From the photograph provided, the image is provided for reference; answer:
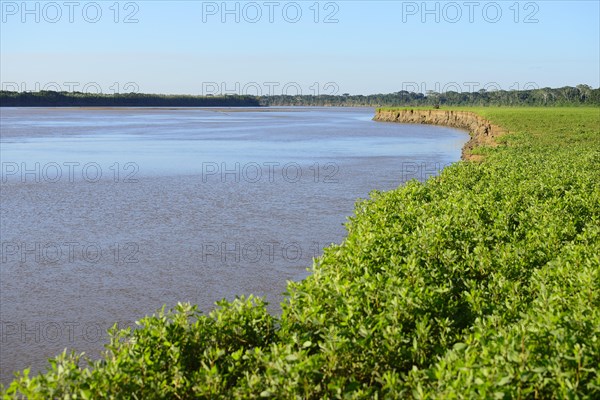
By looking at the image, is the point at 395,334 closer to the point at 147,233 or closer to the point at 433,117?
the point at 147,233

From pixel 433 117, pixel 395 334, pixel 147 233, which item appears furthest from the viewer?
pixel 433 117

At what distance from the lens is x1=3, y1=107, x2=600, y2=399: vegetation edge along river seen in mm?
5379

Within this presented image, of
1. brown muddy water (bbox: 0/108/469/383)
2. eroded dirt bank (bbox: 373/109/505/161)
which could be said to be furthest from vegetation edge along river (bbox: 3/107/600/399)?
eroded dirt bank (bbox: 373/109/505/161)

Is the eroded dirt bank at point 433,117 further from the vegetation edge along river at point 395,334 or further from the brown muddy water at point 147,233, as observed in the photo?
the vegetation edge along river at point 395,334

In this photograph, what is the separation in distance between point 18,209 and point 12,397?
59.5 ft

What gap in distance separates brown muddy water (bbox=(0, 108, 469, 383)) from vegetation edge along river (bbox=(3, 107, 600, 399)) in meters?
3.52

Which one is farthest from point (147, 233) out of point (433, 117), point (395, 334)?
point (433, 117)

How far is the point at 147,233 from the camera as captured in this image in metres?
18.0

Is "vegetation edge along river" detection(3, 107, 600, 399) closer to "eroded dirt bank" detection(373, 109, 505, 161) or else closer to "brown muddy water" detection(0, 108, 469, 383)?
"brown muddy water" detection(0, 108, 469, 383)

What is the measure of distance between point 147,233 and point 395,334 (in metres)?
12.8

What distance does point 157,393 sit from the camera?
5.56 meters

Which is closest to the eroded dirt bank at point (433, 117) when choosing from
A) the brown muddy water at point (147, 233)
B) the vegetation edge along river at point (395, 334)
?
the brown muddy water at point (147, 233)

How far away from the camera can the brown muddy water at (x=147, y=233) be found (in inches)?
466

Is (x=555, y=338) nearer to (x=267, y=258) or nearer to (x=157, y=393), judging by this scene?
(x=157, y=393)
